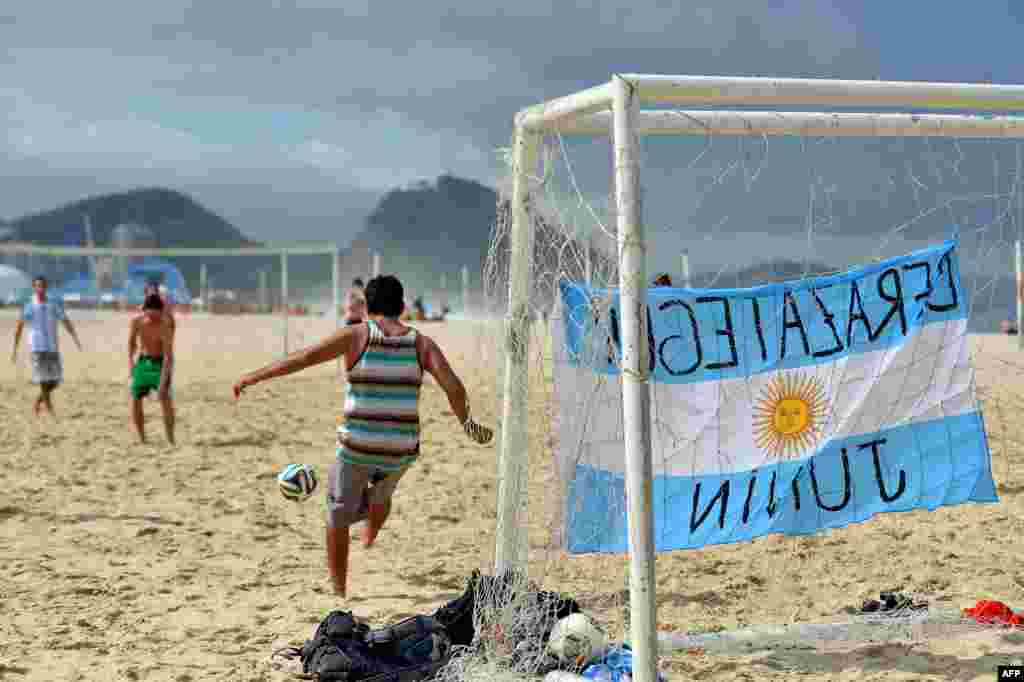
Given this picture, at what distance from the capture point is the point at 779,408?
438cm

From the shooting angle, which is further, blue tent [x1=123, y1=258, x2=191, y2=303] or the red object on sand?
blue tent [x1=123, y1=258, x2=191, y2=303]

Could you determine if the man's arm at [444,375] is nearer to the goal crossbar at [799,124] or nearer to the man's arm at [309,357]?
the man's arm at [309,357]

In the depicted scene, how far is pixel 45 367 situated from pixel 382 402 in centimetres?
814

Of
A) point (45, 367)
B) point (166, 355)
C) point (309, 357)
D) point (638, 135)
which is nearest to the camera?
point (638, 135)

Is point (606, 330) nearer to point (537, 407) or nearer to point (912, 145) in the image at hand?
point (537, 407)

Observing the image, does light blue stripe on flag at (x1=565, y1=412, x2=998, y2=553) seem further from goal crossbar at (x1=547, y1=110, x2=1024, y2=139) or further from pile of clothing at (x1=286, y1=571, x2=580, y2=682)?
goal crossbar at (x1=547, y1=110, x2=1024, y2=139)

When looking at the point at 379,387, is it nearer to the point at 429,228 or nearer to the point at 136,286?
the point at 136,286

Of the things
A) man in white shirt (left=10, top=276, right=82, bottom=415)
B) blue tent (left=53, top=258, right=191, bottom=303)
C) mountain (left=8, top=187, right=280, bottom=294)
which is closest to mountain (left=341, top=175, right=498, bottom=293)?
mountain (left=8, top=187, right=280, bottom=294)

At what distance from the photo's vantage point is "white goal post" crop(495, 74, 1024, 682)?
3342 mm

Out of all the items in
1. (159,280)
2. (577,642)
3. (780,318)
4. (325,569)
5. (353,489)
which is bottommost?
(325,569)

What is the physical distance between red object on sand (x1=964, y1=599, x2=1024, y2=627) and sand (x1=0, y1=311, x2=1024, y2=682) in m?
0.13

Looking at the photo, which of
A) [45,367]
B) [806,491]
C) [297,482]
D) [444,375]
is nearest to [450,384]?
[444,375]

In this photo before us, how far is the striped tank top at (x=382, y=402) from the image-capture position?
4445 mm

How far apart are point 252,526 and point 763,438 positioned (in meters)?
3.45
